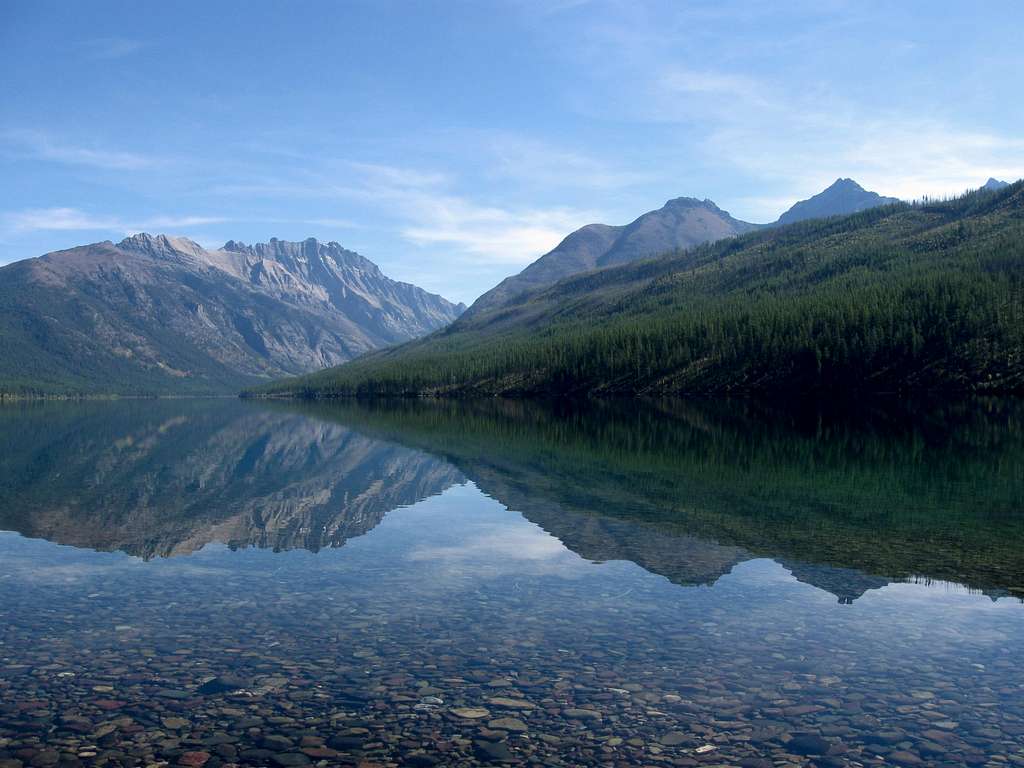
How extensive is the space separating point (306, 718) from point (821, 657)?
38.4ft

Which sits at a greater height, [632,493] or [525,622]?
[632,493]

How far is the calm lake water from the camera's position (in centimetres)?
1358

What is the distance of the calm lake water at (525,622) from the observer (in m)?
13.6

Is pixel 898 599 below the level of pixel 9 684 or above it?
above

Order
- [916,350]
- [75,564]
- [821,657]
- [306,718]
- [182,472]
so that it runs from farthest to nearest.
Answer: [916,350]
[182,472]
[75,564]
[821,657]
[306,718]

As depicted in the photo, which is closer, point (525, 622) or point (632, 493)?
point (525, 622)

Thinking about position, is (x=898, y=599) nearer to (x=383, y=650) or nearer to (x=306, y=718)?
(x=383, y=650)

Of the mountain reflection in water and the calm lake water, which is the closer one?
the calm lake water

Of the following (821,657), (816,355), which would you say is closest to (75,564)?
(821,657)

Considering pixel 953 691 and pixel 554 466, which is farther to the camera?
pixel 554 466

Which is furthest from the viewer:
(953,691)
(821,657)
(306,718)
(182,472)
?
(182,472)

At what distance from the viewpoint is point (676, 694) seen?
15.4 meters

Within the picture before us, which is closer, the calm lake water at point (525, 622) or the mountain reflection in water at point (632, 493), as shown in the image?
the calm lake water at point (525, 622)

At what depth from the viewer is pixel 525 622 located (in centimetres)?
2047
